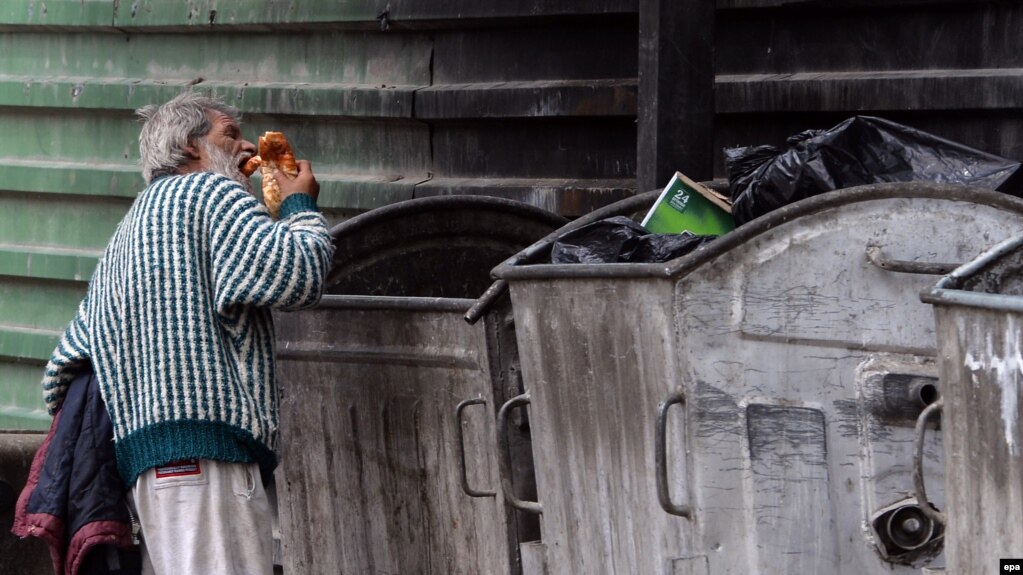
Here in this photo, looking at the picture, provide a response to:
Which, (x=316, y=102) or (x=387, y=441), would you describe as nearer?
(x=387, y=441)

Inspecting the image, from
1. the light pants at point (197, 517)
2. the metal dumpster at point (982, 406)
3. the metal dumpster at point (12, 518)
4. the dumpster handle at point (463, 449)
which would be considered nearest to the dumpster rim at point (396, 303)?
the dumpster handle at point (463, 449)

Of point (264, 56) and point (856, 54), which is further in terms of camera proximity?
point (264, 56)

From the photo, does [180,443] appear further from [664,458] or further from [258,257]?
[664,458]

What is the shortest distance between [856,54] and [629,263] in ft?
6.79

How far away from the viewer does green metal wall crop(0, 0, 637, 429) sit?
17.8ft

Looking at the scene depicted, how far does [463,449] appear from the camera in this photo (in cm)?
371

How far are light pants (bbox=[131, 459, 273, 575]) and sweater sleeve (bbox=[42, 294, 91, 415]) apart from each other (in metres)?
0.34

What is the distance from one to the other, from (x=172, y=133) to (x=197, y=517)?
965mm

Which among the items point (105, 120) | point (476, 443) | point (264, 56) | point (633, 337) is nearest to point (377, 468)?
point (476, 443)

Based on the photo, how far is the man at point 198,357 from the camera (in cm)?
347

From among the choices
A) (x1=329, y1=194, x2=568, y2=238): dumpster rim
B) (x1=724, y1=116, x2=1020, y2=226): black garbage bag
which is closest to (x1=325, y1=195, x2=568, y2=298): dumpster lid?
(x1=329, y1=194, x2=568, y2=238): dumpster rim

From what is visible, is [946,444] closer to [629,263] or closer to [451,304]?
[629,263]

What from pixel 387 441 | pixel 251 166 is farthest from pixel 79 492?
pixel 251 166

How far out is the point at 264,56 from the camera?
21.3ft
